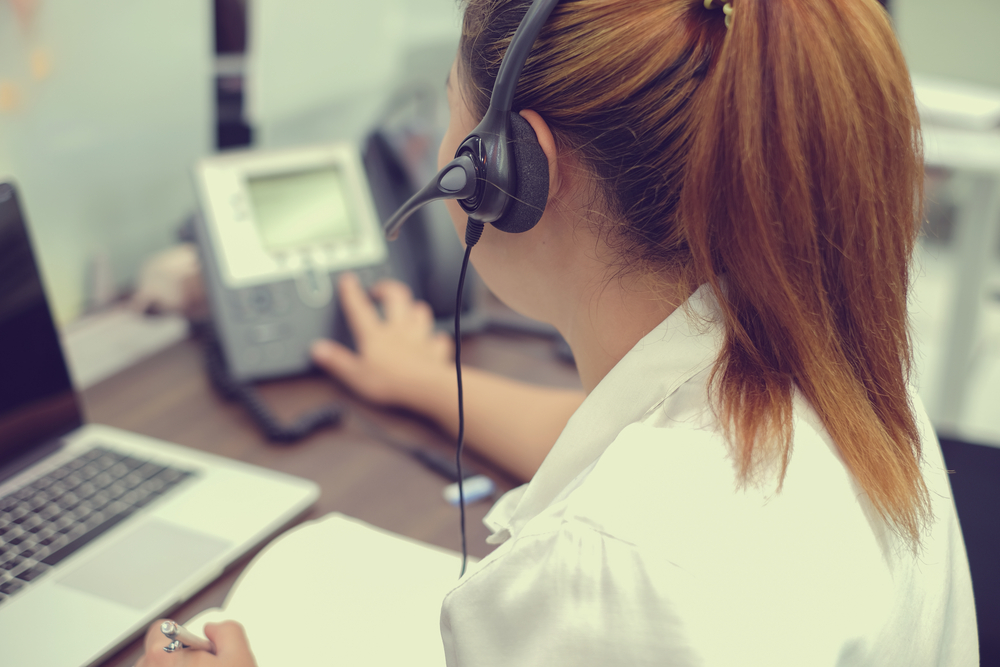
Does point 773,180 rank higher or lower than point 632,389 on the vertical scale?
higher

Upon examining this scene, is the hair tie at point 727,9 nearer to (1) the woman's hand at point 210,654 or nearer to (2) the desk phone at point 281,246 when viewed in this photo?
(1) the woman's hand at point 210,654

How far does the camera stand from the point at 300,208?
1027mm

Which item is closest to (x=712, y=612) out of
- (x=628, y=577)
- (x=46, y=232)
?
(x=628, y=577)

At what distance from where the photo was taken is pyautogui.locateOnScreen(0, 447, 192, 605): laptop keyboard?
0.63m

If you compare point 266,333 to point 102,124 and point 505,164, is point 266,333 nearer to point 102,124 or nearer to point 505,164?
point 102,124

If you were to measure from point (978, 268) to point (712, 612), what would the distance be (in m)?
1.68

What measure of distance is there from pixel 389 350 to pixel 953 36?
271 centimetres

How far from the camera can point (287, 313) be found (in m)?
0.99

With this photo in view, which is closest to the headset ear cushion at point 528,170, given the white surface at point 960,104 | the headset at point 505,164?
the headset at point 505,164

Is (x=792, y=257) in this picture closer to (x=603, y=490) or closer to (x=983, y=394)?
(x=603, y=490)

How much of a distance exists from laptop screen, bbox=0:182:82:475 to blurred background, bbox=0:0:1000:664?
224 mm

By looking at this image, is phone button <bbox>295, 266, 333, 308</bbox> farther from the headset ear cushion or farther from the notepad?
the headset ear cushion

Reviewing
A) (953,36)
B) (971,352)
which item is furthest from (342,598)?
(953,36)

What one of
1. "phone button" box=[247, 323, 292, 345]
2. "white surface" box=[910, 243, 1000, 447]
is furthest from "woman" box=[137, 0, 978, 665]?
"white surface" box=[910, 243, 1000, 447]
